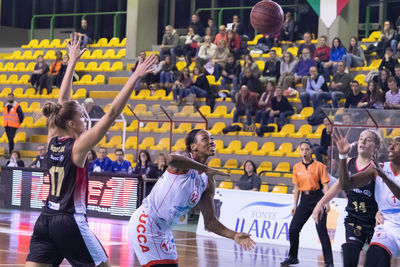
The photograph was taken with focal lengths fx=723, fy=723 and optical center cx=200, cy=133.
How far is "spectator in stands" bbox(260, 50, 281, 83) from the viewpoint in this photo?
1881 centimetres

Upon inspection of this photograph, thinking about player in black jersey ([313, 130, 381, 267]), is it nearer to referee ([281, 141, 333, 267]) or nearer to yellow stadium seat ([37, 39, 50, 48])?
referee ([281, 141, 333, 267])

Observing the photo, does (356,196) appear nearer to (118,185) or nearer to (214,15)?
(118,185)

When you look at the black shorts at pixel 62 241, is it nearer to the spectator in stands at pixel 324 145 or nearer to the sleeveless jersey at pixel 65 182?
the sleeveless jersey at pixel 65 182

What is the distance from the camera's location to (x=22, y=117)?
21734 millimetres

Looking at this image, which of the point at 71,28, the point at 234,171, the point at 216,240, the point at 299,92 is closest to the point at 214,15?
the point at 71,28

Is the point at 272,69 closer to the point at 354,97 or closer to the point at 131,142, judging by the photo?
the point at 354,97

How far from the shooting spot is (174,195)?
18.4ft

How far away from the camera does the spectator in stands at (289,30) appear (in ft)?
67.8

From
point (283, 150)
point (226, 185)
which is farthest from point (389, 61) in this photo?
point (226, 185)

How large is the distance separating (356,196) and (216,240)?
7158mm

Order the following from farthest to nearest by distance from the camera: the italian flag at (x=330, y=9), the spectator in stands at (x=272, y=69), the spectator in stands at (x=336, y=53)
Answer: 1. the italian flag at (x=330, y=9)
2. the spectator in stands at (x=272, y=69)
3. the spectator in stands at (x=336, y=53)

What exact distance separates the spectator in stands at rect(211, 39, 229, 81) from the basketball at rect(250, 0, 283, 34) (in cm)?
629

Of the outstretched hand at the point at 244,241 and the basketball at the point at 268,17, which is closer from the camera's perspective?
the outstretched hand at the point at 244,241

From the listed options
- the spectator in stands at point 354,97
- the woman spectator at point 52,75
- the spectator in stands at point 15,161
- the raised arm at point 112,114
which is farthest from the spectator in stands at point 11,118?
the raised arm at point 112,114
